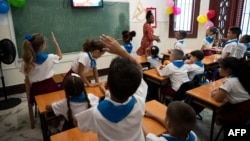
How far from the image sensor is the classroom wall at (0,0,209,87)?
3454mm

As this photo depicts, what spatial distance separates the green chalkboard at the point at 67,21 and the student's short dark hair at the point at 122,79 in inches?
130

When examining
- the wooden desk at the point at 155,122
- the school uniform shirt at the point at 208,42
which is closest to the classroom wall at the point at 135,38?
the school uniform shirt at the point at 208,42

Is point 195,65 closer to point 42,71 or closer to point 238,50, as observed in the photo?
point 238,50

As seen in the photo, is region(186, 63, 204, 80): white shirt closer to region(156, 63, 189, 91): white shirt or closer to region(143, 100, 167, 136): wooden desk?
region(156, 63, 189, 91): white shirt

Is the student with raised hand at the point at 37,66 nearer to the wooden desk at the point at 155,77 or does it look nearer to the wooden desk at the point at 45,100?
the wooden desk at the point at 45,100

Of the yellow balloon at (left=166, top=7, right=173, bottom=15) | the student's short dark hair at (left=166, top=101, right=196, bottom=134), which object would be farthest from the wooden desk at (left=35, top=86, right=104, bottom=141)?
the yellow balloon at (left=166, top=7, right=173, bottom=15)

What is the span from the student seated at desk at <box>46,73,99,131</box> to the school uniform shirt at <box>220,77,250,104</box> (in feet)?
4.22

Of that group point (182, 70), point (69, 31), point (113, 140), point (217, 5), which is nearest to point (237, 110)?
point (182, 70)

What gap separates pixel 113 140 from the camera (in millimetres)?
995

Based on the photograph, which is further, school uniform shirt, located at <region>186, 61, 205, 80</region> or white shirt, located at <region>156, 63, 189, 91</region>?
school uniform shirt, located at <region>186, 61, 205, 80</region>

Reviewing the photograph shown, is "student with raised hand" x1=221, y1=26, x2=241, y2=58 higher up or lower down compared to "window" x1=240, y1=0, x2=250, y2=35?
lower down

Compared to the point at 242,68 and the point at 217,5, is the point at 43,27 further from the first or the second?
the point at 217,5

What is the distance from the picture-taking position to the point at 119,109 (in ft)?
3.07

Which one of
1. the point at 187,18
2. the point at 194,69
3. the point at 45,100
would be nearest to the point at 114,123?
the point at 45,100
